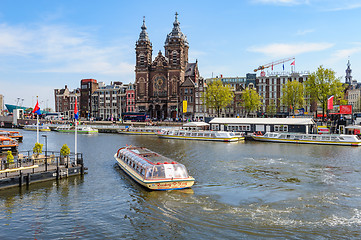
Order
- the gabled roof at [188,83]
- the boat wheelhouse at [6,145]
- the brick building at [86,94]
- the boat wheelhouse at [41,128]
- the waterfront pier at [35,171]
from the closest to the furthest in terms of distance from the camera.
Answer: the waterfront pier at [35,171] → the boat wheelhouse at [6,145] → the boat wheelhouse at [41,128] → the gabled roof at [188,83] → the brick building at [86,94]

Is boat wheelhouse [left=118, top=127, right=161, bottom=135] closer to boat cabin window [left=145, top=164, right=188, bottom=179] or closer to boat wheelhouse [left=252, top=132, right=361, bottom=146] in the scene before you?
boat wheelhouse [left=252, top=132, right=361, bottom=146]

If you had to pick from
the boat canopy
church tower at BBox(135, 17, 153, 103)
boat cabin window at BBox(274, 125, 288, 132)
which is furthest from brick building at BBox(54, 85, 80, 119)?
the boat canopy

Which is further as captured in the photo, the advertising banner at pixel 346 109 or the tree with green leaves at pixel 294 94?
the tree with green leaves at pixel 294 94

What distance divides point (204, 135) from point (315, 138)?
80.4ft

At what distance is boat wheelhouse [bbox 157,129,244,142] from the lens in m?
71.2

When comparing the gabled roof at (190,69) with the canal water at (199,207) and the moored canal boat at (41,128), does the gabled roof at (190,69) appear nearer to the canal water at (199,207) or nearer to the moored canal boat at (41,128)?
the moored canal boat at (41,128)

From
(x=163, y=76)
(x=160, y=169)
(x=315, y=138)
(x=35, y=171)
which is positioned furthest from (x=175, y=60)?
(x=160, y=169)

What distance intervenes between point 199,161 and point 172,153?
917 cm

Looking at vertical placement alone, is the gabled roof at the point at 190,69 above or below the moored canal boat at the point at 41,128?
above

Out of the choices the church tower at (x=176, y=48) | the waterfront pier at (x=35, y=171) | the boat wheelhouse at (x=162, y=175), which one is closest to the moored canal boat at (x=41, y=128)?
the church tower at (x=176, y=48)

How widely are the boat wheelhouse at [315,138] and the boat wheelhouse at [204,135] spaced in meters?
5.62

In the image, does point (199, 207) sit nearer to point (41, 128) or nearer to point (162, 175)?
point (162, 175)

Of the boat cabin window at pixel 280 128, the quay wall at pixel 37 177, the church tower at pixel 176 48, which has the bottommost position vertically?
the quay wall at pixel 37 177

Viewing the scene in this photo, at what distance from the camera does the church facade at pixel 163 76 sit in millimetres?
140625
